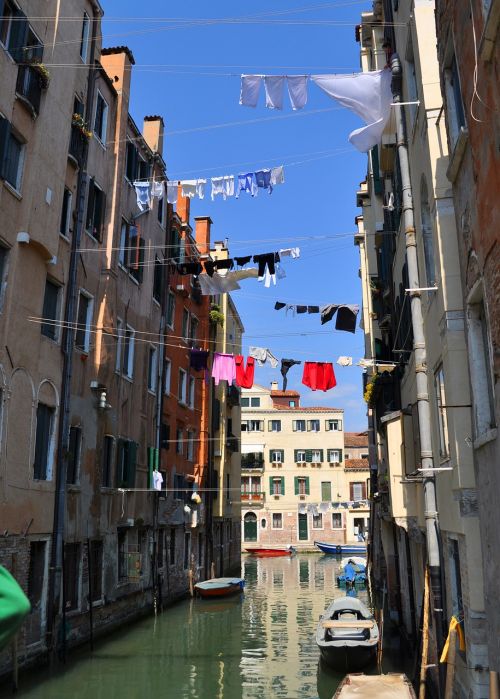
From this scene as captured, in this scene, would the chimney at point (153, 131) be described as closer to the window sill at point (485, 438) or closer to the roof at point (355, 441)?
the window sill at point (485, 438)

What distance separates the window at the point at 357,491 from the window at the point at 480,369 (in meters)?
51.2

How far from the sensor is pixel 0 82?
12852 mm

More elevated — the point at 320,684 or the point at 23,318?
the point at 23,318

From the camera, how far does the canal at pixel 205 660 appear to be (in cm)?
1279

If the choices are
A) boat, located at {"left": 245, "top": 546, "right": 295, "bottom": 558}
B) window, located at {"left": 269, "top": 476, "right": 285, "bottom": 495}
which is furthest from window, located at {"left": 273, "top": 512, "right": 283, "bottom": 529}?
boat, located at {"left": 245, "top": 546, "right": 295, "bottom": 558}

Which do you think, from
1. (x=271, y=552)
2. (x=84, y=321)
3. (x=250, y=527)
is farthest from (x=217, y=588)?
(x=250, y=527)

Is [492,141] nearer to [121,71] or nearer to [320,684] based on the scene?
[320,684]

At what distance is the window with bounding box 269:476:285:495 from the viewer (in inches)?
2233

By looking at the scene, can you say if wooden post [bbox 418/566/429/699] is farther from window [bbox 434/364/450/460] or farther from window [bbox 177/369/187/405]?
window [bbox 177/369/187/405]

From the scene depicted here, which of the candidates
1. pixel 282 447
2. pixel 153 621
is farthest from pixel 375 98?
pixel 282 447

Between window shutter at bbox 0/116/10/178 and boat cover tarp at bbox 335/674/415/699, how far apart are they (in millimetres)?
11243

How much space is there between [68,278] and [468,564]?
39.4 ft

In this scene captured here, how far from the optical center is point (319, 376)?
18.0 metres

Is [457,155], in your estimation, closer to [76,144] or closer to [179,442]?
[76,144]
